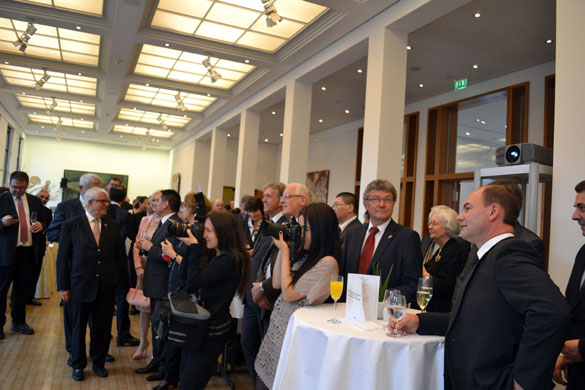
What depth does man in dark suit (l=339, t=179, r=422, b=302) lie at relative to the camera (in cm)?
279

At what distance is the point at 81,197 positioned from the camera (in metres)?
4.39

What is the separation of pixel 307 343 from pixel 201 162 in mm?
14865

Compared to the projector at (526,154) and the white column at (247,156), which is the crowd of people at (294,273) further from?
the white column at (247,156)

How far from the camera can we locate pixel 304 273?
8.39 ft

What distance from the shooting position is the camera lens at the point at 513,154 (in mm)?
4105

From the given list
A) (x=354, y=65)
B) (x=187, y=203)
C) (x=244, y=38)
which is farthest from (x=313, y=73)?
(x=187, y=203)

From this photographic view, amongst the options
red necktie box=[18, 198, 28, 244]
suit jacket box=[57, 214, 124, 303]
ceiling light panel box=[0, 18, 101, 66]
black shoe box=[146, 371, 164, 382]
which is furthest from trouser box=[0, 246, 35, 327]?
ceiling light panel box=[0, 18, 101, 66]

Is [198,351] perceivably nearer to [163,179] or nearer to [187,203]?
[187,203]

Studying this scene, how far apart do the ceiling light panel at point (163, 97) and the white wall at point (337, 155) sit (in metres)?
3.86

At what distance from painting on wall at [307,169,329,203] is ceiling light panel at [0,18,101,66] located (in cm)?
721

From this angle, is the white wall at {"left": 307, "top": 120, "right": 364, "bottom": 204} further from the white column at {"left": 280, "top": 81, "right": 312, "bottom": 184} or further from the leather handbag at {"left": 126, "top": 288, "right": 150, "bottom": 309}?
the leather handbag at {"left": 126, "top": 288, "right": 150, "bottom": 309}

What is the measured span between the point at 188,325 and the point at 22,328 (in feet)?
11.5

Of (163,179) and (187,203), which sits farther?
(163,179)

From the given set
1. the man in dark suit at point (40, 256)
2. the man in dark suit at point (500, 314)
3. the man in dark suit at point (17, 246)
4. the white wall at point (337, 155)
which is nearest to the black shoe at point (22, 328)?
the man in dark suit at point (17, 246)
